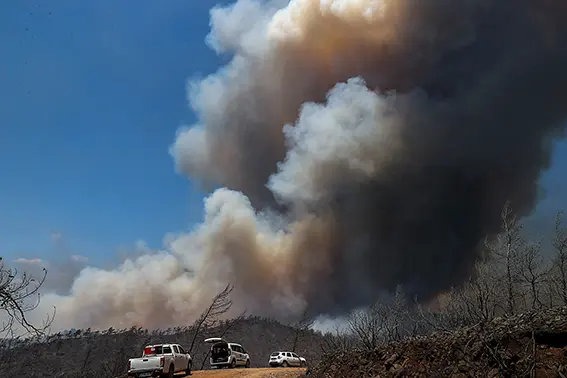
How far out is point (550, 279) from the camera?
31625 mm

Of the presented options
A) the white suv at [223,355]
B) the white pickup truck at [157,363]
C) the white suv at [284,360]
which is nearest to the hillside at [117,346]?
the white suv at [284,360]

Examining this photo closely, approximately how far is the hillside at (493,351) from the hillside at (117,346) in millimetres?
57760

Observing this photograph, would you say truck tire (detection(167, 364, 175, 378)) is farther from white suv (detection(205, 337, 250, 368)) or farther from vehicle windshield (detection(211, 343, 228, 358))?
vehicle windshield (detection(211, 343, 228, 358))

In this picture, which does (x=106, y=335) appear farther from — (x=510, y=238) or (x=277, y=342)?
(x=510, y=238)

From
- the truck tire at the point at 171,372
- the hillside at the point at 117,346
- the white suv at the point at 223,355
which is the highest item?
the hillside at the point at 117,346

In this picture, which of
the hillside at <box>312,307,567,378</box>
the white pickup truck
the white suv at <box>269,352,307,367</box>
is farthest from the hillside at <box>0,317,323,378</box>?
the hillside at <box>312,307,567,378</box>

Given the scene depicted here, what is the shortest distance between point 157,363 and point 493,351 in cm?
1638

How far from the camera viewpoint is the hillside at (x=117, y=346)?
237ft

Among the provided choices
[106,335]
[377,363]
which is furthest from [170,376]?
[106,335]

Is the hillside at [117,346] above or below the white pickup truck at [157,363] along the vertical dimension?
above

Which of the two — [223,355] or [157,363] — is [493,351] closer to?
[157,363]

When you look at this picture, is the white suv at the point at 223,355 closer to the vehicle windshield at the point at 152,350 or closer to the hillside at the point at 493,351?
the vehicle windshield at the point at 152,350

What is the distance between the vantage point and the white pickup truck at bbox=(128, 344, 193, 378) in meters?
20.6

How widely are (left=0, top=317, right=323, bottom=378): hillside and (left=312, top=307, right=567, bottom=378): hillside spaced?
5776cm
